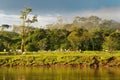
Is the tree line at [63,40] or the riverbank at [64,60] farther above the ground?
the tree line at [63,40]

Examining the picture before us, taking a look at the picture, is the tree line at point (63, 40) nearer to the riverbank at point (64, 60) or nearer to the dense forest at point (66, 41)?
the dense forest at point (66, 41)

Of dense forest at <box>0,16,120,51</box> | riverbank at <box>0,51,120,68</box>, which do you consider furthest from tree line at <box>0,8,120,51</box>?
riverbank at <box>0,51,120,68</box>

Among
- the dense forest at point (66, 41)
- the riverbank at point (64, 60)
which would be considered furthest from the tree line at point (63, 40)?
the riverbank at point (64, 60)

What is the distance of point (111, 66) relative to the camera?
53031 mm

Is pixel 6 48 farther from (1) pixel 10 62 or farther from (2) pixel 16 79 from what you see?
(2) pixel 16 79

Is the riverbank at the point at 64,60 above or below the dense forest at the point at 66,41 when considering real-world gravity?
below

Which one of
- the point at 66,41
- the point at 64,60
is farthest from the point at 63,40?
the point at 64,60

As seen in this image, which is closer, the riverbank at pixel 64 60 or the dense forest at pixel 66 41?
the riverbank at pixel 64 60

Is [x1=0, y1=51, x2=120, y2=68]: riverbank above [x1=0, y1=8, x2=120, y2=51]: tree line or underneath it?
underneath

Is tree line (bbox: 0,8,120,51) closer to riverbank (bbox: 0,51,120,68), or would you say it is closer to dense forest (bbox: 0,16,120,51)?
dense forest (bbox: 0,16,120,51)

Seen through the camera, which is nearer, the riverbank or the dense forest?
the riverbank

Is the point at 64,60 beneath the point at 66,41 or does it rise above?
beneath

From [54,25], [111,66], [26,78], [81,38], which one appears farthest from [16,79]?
[54,25]

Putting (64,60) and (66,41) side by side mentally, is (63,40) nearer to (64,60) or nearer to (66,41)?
(66,41)
